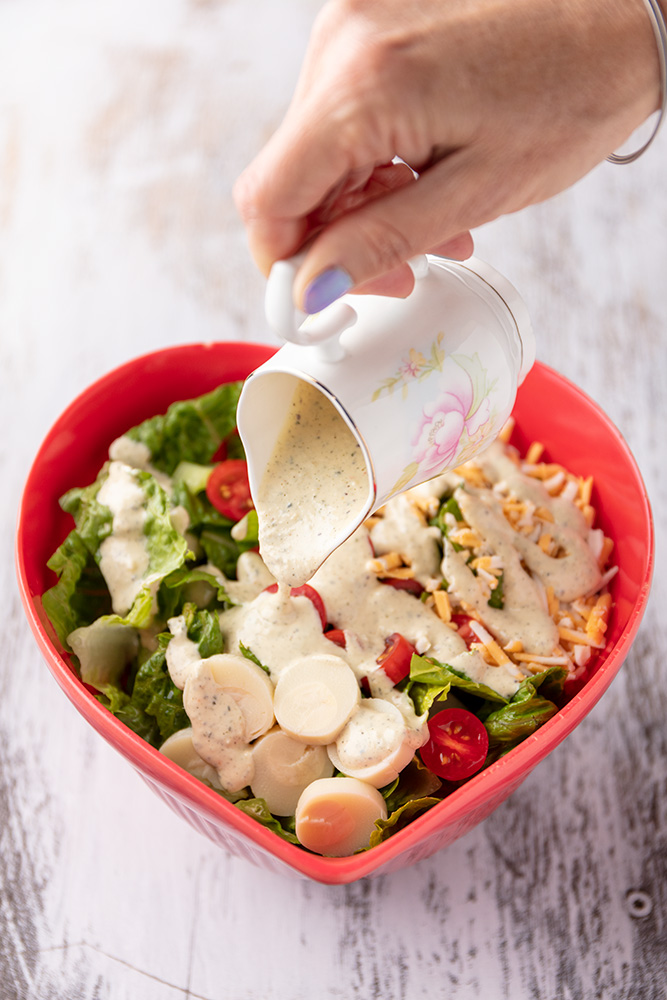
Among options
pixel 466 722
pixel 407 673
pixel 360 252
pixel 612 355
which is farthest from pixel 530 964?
pixel 612 355

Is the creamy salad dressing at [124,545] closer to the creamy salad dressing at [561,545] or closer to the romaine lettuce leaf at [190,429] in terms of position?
the romaine lettuce leaf at [190,429]

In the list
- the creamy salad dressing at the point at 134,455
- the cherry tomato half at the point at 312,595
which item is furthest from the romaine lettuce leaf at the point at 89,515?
the cherry tomato half at the point at 312,595

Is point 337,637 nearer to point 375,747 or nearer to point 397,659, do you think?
point 397,659

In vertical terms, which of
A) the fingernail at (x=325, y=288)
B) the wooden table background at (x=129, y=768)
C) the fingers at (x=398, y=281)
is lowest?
the wooden table background at (x=129, y=768)

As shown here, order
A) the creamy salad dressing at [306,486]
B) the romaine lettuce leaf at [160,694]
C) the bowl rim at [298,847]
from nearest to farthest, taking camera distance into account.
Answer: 1. the bowl rim at [298,847]
2. the creamy salad dressing at [306,486]
3. the romaine lettuce leaf at [160,694]

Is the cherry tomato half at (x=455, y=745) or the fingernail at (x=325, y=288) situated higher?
the fingernail at (x=325, y=288)

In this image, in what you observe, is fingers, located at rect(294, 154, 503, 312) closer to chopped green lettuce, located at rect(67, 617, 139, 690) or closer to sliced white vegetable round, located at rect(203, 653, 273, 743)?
sliced white vegetable round, located at rect(203, 653, 273, 743)

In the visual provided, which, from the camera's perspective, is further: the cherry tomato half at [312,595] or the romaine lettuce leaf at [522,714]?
the cherry tomato half at [312,595]
